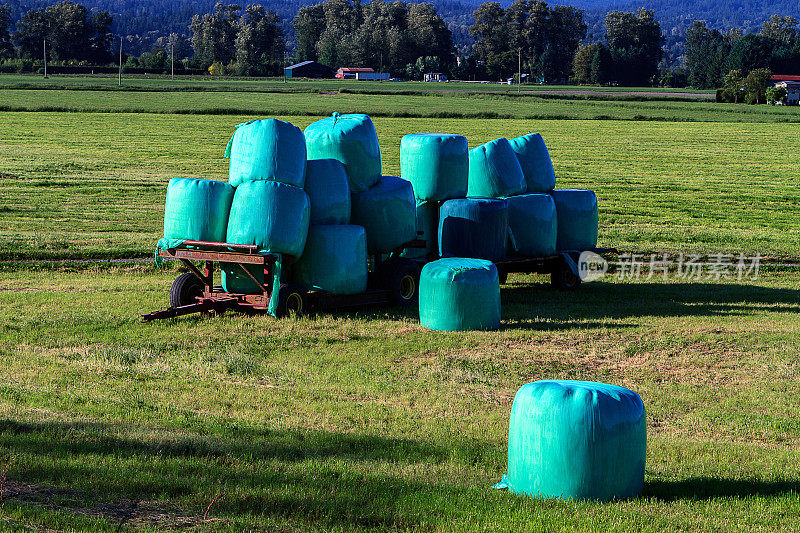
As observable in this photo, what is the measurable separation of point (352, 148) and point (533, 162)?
12.9 feet

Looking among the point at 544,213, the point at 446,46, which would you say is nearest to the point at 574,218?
the point at 544,213

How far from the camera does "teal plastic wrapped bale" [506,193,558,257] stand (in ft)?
55.6

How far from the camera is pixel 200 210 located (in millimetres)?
13867

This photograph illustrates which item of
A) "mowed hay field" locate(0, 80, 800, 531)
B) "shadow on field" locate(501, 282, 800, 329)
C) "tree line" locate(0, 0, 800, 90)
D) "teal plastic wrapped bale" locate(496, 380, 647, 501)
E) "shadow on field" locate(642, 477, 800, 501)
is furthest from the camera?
"tree line" locate(0, 0, 800, 90)

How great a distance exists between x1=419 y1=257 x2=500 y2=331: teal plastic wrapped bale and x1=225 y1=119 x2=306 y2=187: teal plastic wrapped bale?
2.25 metres

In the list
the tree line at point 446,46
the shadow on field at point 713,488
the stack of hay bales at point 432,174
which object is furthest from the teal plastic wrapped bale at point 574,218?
the tree line at point 446,46

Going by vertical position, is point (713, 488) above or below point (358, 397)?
above

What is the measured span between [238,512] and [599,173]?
99.3ft

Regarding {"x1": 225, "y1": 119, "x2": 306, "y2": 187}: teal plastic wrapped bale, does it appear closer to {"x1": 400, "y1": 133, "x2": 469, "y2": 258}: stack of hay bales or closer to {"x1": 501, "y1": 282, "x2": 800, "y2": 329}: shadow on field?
{"x1": 400, "y1": 133, "x2": 469, "y2": 258}: stack of hay bales

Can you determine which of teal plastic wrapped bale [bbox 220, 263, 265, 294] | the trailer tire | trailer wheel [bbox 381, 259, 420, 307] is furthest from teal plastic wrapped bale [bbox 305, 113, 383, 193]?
the trailer tire

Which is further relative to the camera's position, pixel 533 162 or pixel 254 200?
pixel 533 162

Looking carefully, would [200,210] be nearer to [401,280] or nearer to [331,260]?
[331,260]

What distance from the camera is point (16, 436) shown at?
7.84 m

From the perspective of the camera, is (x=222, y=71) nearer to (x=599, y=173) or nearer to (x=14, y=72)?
(x=14, y=72)
